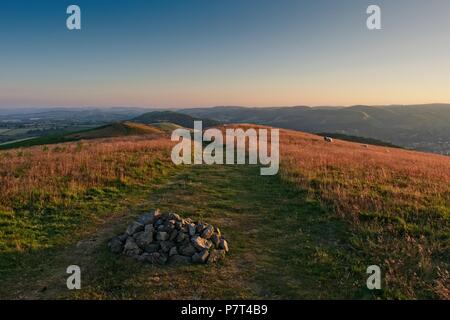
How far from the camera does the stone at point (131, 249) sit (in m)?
7.88

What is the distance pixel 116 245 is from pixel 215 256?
251 centimetres

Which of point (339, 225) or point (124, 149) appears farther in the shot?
point (124, 149)

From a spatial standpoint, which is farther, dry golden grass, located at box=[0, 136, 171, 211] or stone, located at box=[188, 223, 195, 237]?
dry golden grass, located at box=[0, 136, 171, 211]

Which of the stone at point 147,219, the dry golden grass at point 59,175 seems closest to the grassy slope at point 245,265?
the stone at point 147,219

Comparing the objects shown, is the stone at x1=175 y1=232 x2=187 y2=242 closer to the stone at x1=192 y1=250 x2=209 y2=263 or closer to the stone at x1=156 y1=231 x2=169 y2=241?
the stone at x1=156 y1=231 x2=169 y2=241

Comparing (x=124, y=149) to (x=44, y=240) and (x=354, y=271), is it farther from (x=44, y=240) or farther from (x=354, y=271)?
(x=354, y=271)

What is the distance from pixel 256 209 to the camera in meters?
12.2

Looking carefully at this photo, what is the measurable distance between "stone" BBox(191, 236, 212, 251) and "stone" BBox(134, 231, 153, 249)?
1.06 m

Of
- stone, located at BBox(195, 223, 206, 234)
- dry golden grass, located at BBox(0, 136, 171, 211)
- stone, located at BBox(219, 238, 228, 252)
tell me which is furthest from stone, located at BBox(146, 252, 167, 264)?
dry golden grass, located at BBox(0, 136, 171, 211)

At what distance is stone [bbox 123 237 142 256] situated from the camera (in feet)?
25.8

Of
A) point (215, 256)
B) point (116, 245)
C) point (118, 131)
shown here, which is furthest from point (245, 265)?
point (118, 131)

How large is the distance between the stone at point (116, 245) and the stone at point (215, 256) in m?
2.27

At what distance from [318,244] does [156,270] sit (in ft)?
14.2
